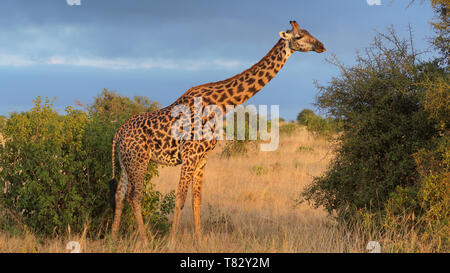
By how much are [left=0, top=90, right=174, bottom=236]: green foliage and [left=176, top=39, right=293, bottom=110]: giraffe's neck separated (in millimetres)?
1899

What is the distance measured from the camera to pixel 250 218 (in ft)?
31.6

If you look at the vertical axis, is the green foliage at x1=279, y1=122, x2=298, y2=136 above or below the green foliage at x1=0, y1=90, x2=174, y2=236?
above

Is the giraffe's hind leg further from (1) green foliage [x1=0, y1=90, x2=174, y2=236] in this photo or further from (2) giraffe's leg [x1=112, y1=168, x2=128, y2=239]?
(1) green foliage [x1=0, y1=90, x2=174, y2=236]

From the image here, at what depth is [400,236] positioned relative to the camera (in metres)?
7.10

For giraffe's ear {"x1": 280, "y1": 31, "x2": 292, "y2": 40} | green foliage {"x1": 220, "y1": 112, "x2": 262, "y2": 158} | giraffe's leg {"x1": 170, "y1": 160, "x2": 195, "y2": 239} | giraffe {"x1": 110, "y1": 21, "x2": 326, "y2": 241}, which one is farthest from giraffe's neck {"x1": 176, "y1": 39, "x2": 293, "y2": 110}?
green foliage {"x1": 220, "y1": 112, "x2": 262, "y2": 158}

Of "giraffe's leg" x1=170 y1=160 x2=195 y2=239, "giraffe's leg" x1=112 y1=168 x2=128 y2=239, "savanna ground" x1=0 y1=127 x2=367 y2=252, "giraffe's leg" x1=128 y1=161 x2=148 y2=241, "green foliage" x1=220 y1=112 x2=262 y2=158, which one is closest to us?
"savanna ground" x1=0 y1=127 x2=367 y2=252

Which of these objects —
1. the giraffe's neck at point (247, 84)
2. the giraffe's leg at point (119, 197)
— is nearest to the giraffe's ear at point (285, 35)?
the giraffe's neck at point (247, 84)

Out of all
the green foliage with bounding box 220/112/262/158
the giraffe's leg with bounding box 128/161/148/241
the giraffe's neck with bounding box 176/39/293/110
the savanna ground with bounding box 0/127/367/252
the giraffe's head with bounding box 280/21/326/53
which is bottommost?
the savanna ground with bounding box 0/127/367/252

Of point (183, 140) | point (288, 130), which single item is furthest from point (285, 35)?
point (288, 130)

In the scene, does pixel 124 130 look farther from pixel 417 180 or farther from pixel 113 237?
pixel 417 180

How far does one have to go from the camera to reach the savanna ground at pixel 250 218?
684cm

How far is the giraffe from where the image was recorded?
7.21 meters

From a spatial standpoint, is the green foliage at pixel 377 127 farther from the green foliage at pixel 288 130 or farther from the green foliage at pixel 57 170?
the green foliage at pixel 288 130
